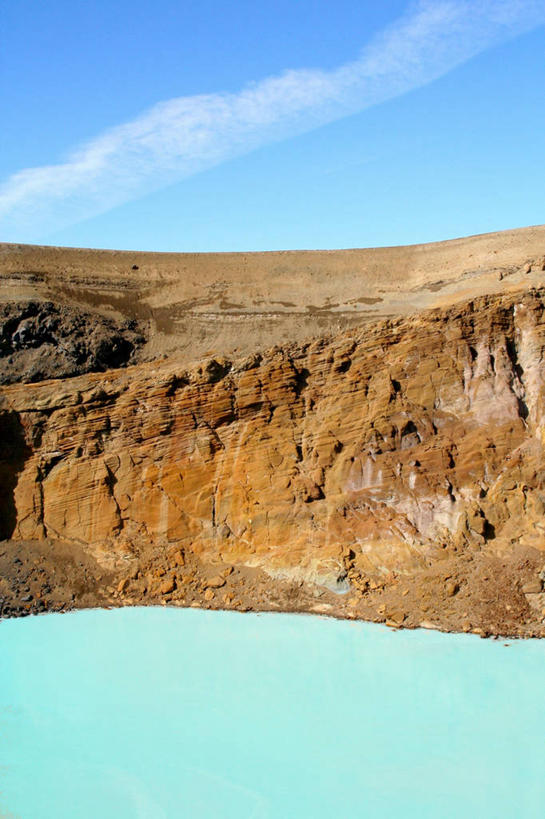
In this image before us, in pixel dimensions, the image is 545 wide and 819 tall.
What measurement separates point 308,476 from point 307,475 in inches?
1.9

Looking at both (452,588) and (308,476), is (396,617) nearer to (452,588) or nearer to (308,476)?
(452,588)

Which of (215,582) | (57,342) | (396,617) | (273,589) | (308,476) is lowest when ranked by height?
(396,617)

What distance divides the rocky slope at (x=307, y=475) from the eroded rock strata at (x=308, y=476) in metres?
0.04

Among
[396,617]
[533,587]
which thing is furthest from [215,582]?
[533,587]

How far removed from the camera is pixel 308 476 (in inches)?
808

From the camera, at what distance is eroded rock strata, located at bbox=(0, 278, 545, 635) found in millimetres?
18719

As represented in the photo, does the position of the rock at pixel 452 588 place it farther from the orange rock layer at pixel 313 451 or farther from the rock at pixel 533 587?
the rock at pixel 533 587

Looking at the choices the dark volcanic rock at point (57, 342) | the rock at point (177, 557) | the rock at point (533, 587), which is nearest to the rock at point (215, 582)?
the rock at point (177, 557)

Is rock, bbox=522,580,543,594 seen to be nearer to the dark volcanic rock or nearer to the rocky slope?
the rocky slope

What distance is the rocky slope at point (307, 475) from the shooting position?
1875cm

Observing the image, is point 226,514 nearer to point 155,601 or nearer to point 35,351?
point 155,601

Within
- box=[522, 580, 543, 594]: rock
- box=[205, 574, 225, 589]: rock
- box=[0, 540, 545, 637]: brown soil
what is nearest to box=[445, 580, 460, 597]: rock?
box=[0, 540, 545, 637]: brown soil

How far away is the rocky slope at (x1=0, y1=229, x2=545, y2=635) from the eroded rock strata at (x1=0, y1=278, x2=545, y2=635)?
0.14 ft

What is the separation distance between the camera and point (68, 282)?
28688 mm
